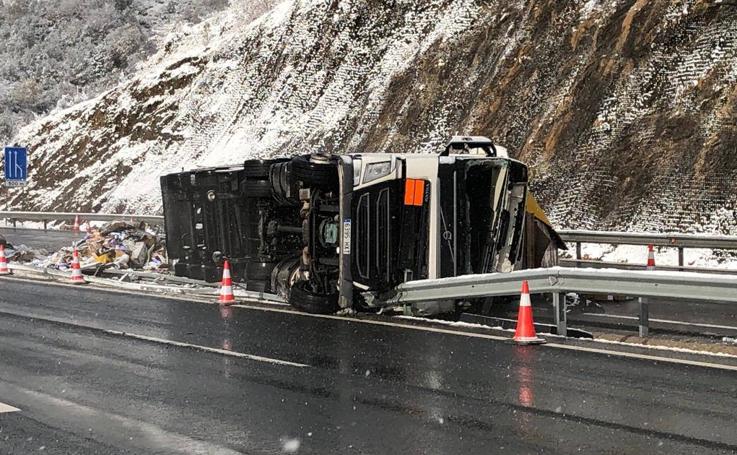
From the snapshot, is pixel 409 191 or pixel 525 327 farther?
pixel 409 191

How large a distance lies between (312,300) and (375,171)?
201cm

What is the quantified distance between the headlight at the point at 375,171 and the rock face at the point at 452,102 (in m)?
12.8

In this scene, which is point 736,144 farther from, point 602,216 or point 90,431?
point 90,431

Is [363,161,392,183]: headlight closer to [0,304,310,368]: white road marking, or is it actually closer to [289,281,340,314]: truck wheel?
[289,281,340,314]: truck wheel

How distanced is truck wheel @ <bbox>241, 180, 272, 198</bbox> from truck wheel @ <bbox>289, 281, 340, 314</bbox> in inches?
76.0

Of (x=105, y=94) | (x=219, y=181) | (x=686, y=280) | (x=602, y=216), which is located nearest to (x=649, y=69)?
(x=602, y=216)

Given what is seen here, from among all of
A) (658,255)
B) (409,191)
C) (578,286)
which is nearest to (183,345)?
(409,191)

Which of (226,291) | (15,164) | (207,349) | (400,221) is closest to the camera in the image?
(207,349)

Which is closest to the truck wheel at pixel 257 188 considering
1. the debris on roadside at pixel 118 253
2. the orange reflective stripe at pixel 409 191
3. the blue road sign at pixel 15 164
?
the orange reflective stripe at pixel 409 191

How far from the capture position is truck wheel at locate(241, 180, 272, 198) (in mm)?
14109

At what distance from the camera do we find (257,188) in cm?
1420

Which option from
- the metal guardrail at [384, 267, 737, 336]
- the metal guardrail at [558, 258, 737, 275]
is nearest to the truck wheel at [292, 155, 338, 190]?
the metal guardrail at [384, 267, 737, 336]

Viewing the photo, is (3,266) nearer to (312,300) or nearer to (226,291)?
(226,291)

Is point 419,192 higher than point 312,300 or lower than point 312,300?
higher
